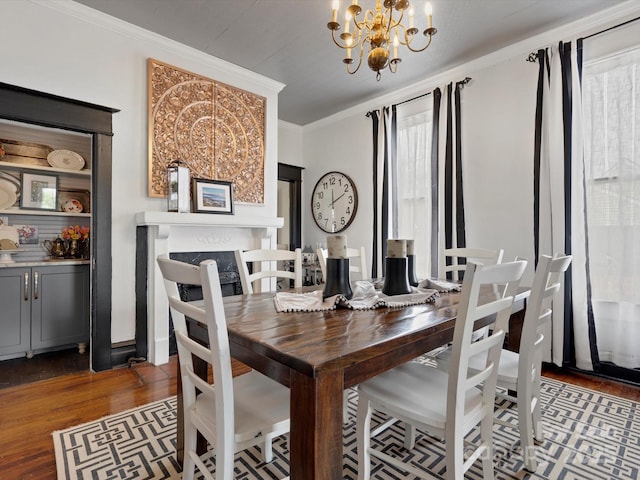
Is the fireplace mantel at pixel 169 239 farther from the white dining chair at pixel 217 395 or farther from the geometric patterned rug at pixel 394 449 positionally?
the white dining chair at pixel 217 395

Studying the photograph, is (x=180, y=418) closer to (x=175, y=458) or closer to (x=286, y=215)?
(x=175, y=458)

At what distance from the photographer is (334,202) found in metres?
4.65

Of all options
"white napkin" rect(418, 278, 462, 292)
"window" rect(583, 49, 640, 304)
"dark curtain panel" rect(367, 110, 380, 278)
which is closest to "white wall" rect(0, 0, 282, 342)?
"dark curtain panel" rect(367, 110, 380, 278)

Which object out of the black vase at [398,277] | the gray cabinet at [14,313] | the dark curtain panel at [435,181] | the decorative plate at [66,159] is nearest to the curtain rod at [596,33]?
the dark curtain panel at [435,181]

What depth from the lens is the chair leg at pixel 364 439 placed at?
127 cm

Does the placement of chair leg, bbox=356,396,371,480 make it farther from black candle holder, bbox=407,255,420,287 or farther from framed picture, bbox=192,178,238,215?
framed picture, bbox=192,178,238,215

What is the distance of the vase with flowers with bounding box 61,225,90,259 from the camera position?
10.8 feet

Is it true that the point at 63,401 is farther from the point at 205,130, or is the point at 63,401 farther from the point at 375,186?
the point at 375,186

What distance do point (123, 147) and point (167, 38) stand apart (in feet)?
3.43

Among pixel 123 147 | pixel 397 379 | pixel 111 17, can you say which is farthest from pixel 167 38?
pixel 397 379

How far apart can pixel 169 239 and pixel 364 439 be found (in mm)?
2397

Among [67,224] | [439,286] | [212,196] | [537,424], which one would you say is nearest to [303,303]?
[439,286]

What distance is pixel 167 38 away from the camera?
9.61 feet

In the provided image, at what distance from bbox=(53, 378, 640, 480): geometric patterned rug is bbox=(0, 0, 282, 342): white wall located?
112cm
